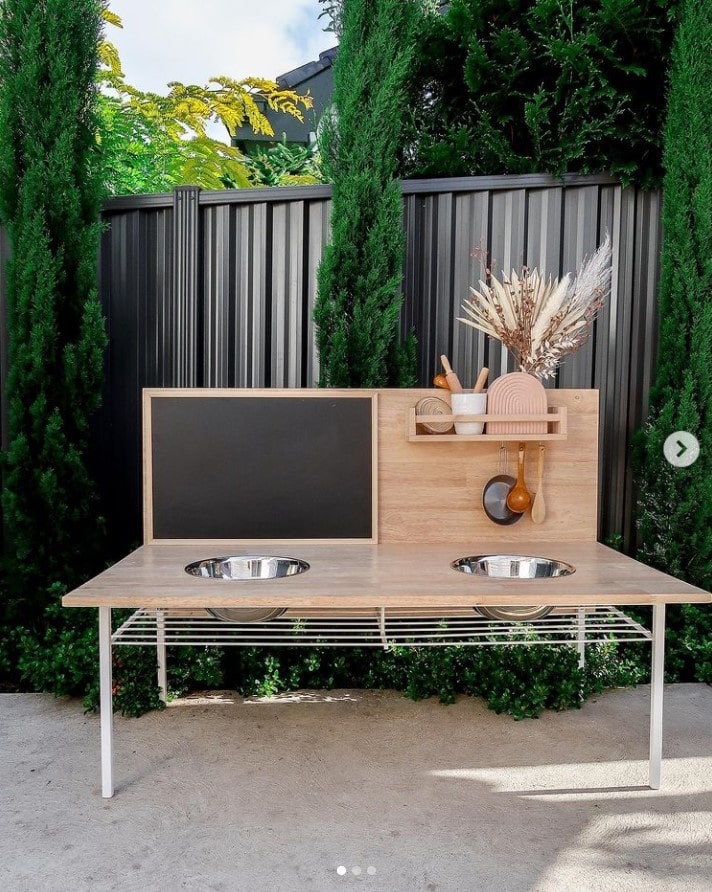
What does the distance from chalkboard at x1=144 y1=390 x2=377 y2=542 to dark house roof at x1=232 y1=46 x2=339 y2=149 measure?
657 cm

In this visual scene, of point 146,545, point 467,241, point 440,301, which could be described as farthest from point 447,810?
point 467,241

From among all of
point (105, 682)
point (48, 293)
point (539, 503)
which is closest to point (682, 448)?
point (539, 503)

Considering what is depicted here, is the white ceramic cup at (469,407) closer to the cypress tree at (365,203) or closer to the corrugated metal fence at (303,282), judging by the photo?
the cypress tree at (365,203)

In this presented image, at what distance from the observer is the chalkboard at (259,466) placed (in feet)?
9.15

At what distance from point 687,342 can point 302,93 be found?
6824mm

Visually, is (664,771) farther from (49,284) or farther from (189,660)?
(49,284)

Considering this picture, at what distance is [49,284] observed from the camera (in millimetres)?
3277

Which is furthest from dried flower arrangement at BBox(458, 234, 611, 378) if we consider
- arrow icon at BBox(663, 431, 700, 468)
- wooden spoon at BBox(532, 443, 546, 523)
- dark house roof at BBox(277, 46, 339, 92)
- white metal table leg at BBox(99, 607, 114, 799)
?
dark house roof at BBox(277, 46, 339, 92)

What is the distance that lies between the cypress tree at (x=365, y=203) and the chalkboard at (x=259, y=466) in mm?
586

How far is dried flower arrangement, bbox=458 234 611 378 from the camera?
8.75 ft

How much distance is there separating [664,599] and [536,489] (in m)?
0.87

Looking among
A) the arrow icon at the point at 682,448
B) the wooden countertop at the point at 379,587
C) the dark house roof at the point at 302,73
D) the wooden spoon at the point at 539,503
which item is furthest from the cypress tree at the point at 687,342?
the dark house roof at the point at 302,73

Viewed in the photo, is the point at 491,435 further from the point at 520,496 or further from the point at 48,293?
the point at 48,293

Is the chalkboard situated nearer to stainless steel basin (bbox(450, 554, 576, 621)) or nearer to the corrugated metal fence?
stainless steel basin (bbox(450, 554, 576, 621))
